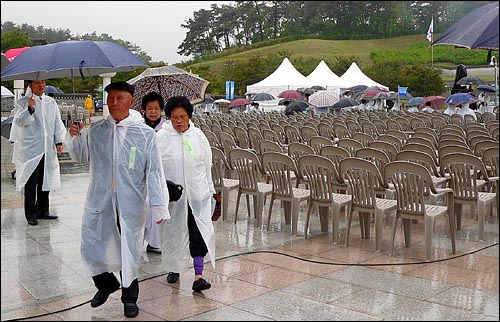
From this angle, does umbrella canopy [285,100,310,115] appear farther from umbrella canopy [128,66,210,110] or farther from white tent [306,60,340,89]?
umbrella canopy [128,66,210,110]

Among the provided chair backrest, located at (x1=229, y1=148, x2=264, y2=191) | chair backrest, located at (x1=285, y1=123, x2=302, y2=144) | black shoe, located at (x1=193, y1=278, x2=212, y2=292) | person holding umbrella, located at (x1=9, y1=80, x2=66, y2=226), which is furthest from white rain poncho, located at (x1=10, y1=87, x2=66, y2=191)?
chair backrest, located at (x1=285, y1=123, x2=302, y2=144)

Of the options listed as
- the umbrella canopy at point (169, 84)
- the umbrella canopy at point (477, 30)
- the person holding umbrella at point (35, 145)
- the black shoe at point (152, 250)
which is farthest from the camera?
the person holding umbrella at point (35, 145)

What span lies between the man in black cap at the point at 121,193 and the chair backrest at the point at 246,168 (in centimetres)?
325

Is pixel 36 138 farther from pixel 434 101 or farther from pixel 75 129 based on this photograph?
pixel 434 101

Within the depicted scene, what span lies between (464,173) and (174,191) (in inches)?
149

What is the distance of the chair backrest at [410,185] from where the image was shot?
20.2 feet

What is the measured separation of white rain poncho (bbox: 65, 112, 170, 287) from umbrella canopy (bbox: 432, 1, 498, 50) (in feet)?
8.42

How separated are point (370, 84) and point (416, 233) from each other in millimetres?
25451

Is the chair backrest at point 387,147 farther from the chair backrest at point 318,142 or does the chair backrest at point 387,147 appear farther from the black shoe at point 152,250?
the black shoe at point 152,250

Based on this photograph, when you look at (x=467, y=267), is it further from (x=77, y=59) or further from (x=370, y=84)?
(x=370, y=84)

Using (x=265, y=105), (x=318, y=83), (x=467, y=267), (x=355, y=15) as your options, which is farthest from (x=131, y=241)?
(x=265, y=105)

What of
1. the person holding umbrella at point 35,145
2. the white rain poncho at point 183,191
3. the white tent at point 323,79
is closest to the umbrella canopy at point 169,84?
the person holding umbrella at point 35,145

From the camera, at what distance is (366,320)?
4332 millimetres

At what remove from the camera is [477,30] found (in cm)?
464
